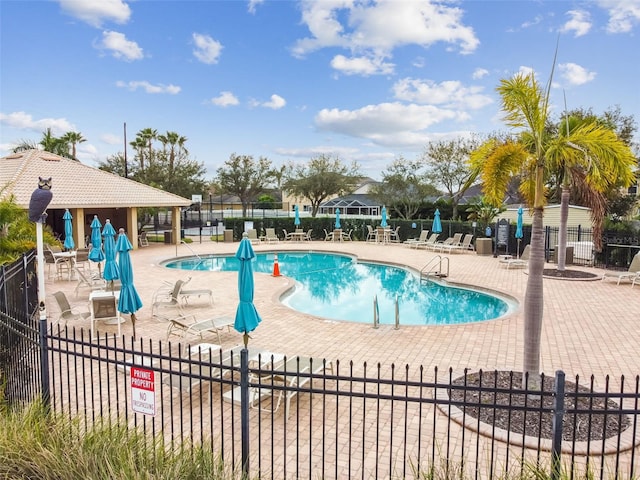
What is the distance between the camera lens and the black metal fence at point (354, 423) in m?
3.84

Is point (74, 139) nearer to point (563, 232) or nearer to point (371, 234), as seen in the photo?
point (371, 234)

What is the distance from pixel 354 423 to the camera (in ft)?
17.2

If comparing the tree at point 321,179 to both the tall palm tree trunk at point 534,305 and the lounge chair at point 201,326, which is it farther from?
the tall palm tree trunk at point 534,305

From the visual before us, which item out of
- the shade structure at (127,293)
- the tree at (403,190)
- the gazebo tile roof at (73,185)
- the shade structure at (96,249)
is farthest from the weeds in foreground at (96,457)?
the tree at (403,190)

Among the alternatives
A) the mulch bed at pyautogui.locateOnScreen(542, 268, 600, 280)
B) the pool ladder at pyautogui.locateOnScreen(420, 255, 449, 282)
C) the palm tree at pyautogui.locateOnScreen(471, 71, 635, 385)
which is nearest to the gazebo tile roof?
the pool ladder at pyautogui.locateOnScreen(420, 255, 449, 282)

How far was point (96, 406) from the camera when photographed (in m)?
5.85

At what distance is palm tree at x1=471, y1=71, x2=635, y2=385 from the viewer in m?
5.38

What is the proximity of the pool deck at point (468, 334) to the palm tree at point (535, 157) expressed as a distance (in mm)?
1857

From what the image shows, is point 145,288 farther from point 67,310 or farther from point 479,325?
point 479,325

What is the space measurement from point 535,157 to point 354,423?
3.89m

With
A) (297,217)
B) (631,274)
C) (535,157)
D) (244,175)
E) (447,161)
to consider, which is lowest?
(631,274)

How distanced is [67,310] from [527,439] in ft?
27.9

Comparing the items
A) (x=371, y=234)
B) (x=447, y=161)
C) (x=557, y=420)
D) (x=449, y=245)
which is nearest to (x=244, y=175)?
(x=371, y=234)

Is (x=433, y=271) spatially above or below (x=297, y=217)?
below
